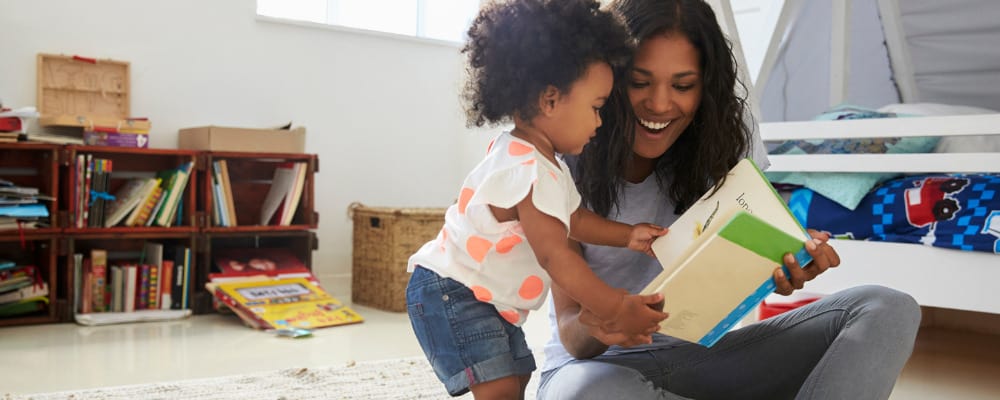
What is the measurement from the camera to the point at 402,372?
2.11 m

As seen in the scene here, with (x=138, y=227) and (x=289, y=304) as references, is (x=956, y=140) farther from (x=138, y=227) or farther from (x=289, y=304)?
(x=138, y=227)

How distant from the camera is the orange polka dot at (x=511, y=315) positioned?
3.56ft

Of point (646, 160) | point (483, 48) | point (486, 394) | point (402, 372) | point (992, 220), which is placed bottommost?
point (402, 372)

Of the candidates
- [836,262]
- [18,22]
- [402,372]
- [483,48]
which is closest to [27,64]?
[18,22]

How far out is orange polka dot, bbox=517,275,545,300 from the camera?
108cm

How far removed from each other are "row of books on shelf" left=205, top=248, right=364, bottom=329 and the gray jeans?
175 cm

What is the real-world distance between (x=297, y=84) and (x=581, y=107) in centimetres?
277

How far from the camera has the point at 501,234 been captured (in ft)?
3.45

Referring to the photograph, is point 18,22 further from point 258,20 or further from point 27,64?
point 258,20

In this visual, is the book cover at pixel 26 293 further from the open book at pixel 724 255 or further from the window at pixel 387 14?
the open book at pixel 724 255

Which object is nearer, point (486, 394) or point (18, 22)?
point (486, 394)

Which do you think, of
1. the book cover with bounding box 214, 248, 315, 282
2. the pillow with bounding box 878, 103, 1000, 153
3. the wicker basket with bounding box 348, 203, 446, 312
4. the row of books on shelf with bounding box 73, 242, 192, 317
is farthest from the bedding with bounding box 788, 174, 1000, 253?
the row of books on shelf with bounding box 73, 242, 192, 317

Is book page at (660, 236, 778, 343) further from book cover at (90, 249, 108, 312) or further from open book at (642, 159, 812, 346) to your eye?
book cover at (90, 249, 108, 312)

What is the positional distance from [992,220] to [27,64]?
9.99ft
